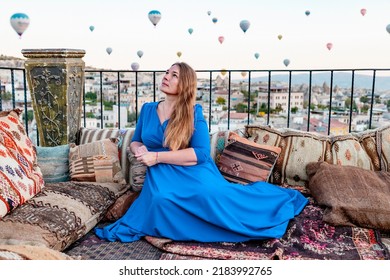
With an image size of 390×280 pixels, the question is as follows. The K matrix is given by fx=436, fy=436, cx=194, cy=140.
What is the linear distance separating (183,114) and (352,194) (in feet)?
3.48

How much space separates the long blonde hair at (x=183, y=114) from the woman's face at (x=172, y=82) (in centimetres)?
2

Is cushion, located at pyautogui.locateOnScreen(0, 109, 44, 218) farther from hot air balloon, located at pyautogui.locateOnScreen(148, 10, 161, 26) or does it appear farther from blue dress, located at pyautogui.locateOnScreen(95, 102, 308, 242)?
hot air balloon, located at pyautogui.locateOnScreen(148, 10, 161, 26)

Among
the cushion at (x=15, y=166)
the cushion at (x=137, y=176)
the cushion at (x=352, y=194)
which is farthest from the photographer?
the cushion at (x=137, y=176)

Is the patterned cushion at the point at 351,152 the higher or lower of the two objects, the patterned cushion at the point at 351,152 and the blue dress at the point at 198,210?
the higher

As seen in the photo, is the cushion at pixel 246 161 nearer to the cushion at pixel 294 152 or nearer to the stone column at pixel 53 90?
the cushion at pixel 294 152

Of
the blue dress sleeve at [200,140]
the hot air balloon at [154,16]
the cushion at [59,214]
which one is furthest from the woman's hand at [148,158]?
the hot air balloon at [154,16]

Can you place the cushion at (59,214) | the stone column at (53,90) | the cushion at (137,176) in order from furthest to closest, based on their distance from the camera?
the stone column at (53,90)
the cushion at (137,176)
the cushion at (59,214)

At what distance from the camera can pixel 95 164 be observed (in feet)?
9.23

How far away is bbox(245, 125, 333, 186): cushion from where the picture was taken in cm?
295

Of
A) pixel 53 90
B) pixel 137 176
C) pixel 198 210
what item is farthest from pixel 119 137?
pixel 198 210

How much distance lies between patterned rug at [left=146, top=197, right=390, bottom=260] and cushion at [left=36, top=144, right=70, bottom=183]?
90cm

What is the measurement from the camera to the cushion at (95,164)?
2791 millimetres

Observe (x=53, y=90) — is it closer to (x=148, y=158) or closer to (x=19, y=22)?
(x=148, y=158)

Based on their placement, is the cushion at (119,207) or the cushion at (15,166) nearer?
the cushion at (15,166)
